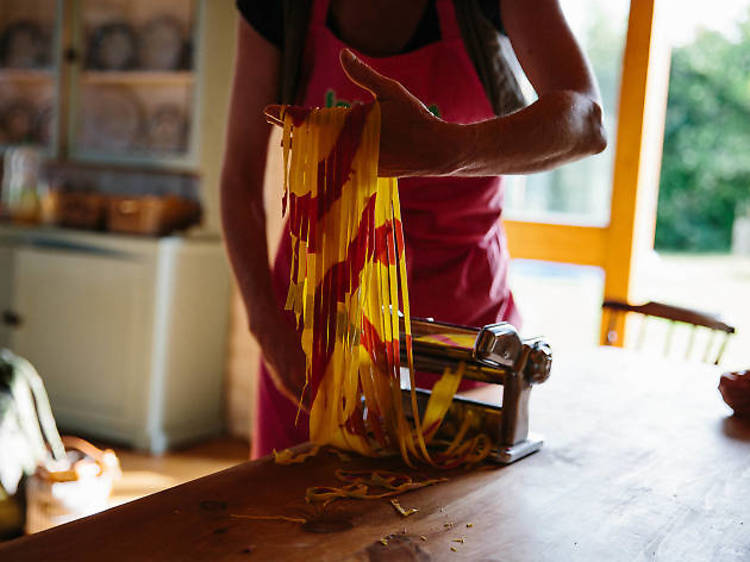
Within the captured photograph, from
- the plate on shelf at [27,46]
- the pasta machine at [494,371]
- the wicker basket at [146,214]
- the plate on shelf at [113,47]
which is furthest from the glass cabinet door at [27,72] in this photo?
the pasta machine at [494,371]

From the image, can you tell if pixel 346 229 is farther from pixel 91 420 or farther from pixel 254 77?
pixel 91 420

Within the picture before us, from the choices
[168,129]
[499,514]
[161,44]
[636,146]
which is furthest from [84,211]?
[499,514]

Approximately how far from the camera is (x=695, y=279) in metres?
8.37

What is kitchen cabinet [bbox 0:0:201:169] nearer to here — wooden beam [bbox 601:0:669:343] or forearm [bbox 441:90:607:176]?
wooden beam [bbox 601:0:669:343]

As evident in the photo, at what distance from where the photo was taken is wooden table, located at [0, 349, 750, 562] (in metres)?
0.72

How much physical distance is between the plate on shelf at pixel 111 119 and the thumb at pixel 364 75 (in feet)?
11.7

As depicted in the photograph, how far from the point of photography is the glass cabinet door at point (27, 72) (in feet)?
14.7

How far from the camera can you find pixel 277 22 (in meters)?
1.32

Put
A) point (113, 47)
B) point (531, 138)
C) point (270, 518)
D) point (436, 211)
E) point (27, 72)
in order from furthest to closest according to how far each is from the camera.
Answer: point (27, 72)
point (113, 47)
point (436, 211)
point (531, 138)
point (270, 518)

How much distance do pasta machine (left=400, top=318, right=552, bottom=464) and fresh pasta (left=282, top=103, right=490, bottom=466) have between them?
0.03m

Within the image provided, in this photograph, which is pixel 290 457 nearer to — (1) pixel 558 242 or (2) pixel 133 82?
(1) pixel 558 242

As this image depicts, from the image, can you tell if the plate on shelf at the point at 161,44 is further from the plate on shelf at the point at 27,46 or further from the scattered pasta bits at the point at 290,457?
the scattered pasta bits at the point at 290,457

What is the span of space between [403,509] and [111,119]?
3.84 m

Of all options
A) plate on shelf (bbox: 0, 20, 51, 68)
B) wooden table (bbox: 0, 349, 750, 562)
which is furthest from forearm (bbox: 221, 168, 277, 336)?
plate on shelf (bbox: 0, 20, 51, 68)
